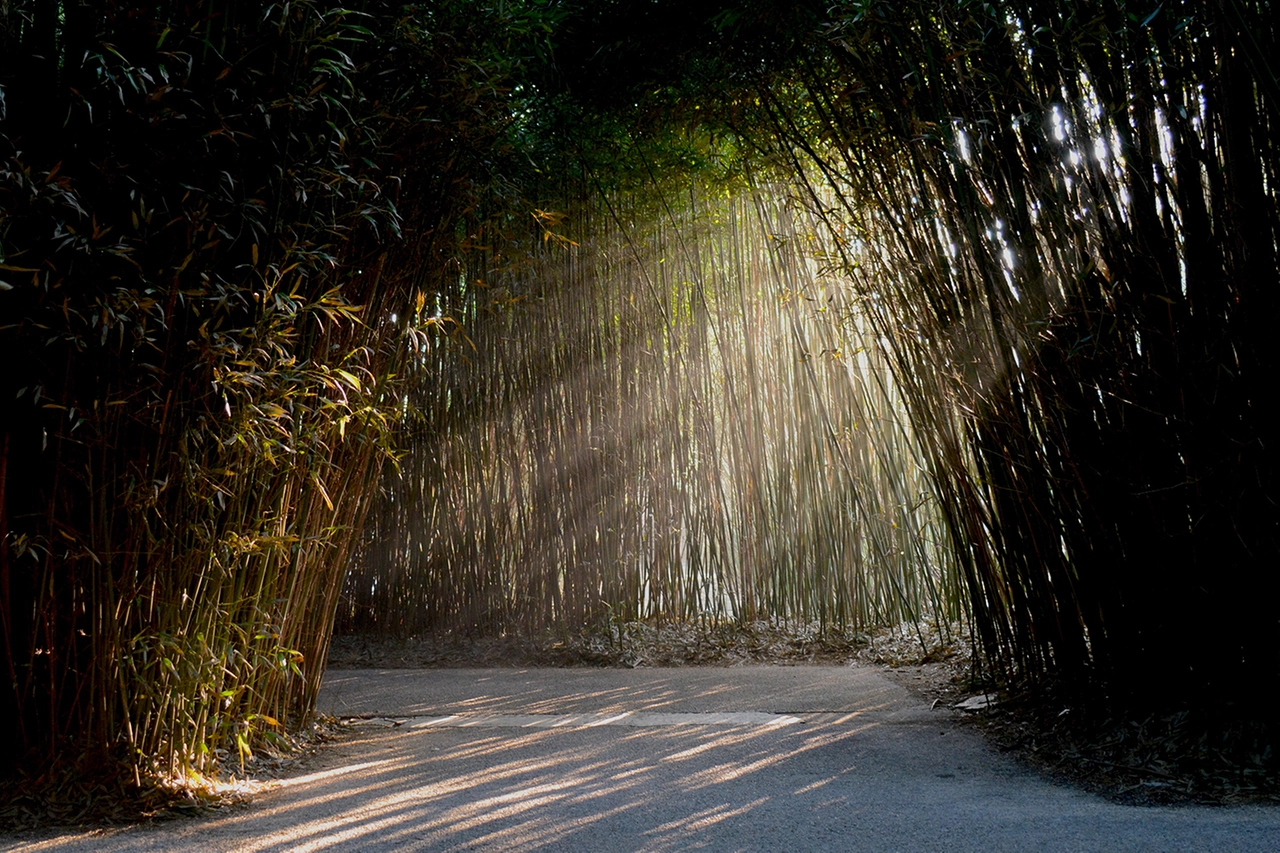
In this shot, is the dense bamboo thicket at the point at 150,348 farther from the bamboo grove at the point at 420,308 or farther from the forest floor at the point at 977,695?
the forest floor at the point at 977,695

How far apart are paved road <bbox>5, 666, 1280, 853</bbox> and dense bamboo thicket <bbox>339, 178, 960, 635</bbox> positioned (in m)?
1.04

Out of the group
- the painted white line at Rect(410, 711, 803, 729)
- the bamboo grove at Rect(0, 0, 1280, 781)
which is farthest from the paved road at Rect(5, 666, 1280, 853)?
the bamboo grove at Rect(0, 0, 1280, 781)

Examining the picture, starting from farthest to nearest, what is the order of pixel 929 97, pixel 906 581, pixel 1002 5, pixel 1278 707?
pixel 906 581 < pixel 929 97 < pixel 1002 5 < pixel 1278 707

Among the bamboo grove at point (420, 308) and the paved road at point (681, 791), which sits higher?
the bamboo grove at point (420, 308)

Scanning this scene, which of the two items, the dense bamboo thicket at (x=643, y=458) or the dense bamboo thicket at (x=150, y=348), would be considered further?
the dense bamboo thicket at (x=643, y=458)

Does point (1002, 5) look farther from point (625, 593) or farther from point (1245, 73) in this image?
point (625, 593)

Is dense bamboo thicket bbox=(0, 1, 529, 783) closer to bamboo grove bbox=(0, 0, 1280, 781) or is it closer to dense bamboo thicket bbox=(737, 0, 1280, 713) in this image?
bamboo grove bbox=(0, 0, 1280, 781)

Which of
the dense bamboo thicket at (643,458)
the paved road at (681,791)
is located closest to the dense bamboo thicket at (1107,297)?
the paved road at (681,791)

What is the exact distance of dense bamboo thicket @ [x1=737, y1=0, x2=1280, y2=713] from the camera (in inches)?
69.9

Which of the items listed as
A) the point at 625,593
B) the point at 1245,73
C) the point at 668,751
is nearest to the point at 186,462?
the point at 668,751

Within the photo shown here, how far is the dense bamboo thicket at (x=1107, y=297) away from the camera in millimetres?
1774

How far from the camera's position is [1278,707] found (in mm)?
1829

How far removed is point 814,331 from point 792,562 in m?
1.01

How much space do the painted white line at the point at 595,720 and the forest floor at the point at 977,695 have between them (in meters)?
0.56
